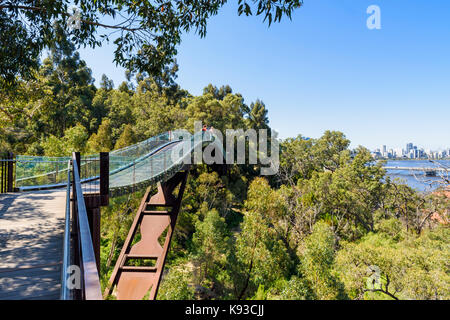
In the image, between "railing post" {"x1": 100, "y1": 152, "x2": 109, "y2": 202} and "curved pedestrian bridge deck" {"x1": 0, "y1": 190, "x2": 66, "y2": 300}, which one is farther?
"railing post" {"x1": 100, "y1": 152, "x2": 109, "y2": 202}

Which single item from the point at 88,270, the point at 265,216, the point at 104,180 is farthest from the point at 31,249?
the point at 265,216

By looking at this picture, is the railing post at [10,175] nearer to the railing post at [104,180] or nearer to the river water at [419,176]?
the railing post at [104,180]

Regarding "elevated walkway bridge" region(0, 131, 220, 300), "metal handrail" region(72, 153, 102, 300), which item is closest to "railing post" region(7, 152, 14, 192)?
A: "elevated walkway bridge" region(0, 131, 220, 300)

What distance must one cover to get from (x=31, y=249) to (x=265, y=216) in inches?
442

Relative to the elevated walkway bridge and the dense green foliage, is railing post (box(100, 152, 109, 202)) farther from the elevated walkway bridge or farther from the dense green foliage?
the dense green foliage

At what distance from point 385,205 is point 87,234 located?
20.6 m

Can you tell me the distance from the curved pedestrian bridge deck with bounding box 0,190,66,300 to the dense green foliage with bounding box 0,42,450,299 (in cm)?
305

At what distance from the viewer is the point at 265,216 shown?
1257 centimetres

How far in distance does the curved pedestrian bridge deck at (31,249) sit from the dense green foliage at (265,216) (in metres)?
3.05

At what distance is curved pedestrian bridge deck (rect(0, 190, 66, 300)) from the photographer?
1.85m
